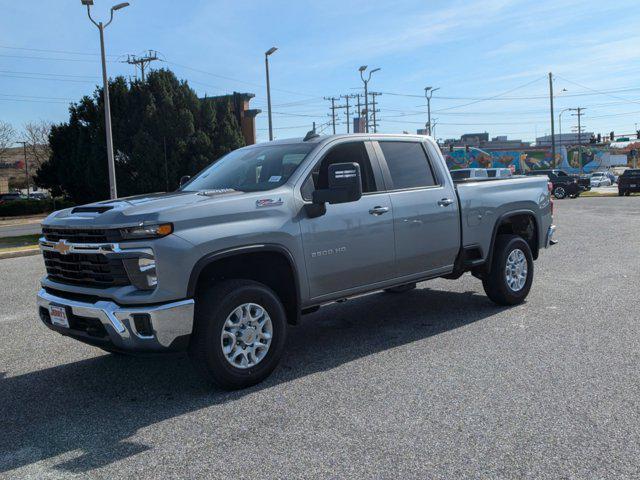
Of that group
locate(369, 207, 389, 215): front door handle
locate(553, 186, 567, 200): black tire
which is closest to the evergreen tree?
locate(553, 186, 567, 200): black tire

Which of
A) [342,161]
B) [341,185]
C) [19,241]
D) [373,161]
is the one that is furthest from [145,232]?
[19,241]

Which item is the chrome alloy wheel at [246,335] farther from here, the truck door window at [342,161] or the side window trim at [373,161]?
the side window trim at [373,161]

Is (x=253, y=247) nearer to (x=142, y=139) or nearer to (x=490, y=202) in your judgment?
(x=490, y=202)

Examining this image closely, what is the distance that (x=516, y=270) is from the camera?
24.3 feet

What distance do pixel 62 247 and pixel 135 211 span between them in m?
0.81

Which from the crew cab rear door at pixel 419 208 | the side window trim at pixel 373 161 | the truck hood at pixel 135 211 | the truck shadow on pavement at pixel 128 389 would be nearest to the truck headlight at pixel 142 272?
the truck hood at pixel 135 211

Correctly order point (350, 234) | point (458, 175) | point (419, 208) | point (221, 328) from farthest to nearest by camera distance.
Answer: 1. point (458, 175)
2. point (419, 208)
3. point (350, 234)
4. point (221, 328)

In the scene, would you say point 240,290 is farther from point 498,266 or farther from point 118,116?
point 118,116

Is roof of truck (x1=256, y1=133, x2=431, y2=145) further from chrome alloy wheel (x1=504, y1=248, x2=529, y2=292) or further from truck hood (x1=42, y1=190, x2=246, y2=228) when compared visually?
chrome alloy wheel (x1=504, y1=248, x2=529, y2=292)

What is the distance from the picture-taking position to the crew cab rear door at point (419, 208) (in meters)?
5.99

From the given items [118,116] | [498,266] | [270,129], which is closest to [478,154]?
[270,129]

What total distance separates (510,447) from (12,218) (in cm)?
4563

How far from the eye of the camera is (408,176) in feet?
20.7

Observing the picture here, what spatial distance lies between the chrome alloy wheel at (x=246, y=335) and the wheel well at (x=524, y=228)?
374cm
